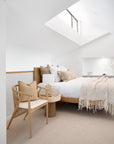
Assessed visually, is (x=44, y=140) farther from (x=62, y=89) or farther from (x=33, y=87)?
(x=62, y=89)

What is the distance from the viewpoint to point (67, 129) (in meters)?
2.09

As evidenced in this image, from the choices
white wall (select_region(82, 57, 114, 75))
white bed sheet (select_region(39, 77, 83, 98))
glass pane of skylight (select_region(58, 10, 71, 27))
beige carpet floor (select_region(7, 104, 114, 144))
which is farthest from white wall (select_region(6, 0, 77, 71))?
white wall (select_region(82, 57, 114, 75))

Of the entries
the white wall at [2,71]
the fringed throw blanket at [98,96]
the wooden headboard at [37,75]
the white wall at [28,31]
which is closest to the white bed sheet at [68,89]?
the fringed throw blanket at [98,96]

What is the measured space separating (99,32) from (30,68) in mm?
3601

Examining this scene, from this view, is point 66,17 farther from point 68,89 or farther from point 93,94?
point 93,94

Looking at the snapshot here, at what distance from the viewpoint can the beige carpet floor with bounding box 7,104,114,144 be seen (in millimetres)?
1771

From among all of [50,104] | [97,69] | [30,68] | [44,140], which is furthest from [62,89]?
[97,69]

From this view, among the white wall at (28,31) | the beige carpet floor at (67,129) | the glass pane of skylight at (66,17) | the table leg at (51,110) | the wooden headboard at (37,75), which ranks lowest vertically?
the beige carpet floor at (67,129)

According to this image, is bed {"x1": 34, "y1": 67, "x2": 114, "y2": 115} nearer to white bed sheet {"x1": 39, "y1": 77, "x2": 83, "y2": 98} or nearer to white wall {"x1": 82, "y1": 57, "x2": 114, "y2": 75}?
white bed sheet {"x1": 39, "y1": 77, "x2": 83, "y2": 98}

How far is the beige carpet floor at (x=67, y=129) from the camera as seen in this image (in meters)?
1.77

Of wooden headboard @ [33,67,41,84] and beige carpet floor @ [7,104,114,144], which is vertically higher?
wooden headboard @ [33,67,41,84]

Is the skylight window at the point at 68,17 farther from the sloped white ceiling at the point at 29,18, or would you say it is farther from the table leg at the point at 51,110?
the table leg at the point at 51,110

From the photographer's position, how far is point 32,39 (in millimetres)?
3086

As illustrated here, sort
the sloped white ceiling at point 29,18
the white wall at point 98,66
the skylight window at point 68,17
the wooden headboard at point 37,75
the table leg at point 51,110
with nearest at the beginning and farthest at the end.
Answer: the sloped white ceiling at point 29,18
the table leg at point 51,110
the wooden headboard at point 37,75
the skylight window at point 68,17
the white wall at point 98,66
